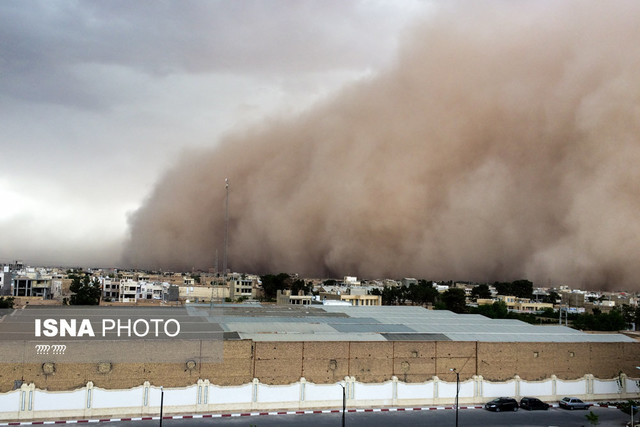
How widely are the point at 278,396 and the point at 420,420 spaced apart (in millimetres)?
3049

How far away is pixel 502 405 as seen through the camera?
14.4 m

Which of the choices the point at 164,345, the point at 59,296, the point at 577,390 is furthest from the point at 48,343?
the point at 59,296

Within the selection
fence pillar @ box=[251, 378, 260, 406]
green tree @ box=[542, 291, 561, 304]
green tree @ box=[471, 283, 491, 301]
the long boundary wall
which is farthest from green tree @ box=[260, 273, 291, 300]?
fence pillar @ box=[251, 378, 260, 406]

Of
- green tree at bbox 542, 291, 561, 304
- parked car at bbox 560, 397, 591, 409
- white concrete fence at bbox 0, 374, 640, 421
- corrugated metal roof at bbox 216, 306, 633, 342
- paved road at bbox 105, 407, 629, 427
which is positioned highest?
corrugated metal roof at bbox 216, 306, 633, 342

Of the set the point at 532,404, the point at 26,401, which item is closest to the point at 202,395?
the point at 26,401

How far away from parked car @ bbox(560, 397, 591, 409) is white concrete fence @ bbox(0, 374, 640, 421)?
420mm

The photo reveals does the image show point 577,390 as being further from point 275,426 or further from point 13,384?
point 13,384

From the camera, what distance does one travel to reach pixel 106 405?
12617mm

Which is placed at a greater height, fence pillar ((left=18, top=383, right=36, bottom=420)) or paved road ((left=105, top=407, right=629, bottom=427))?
fence pillar ((left=18, top=383, right=36, bottom=420))

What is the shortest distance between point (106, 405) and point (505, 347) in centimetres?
923

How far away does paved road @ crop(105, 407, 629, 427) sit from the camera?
41.3 feet

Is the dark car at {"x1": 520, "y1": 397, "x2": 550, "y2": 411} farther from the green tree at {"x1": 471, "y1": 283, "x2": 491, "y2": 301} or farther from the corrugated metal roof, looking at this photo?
the green tree at {"x1": 471, "y1": 283, "x2": 491, "y2": 301}

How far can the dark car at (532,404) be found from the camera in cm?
1462

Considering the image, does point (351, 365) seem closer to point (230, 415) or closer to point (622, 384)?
point (230, 415)
